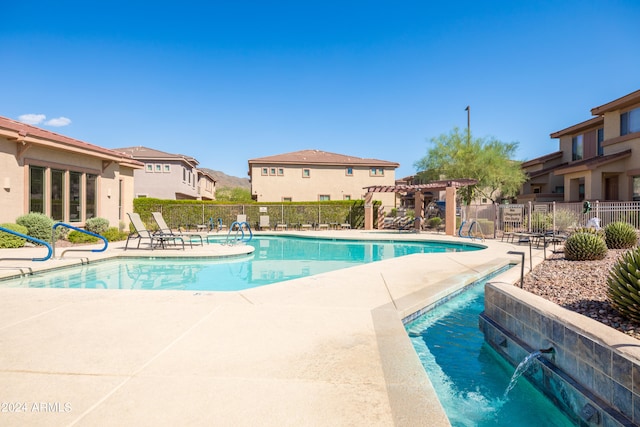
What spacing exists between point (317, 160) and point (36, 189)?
23.0 m

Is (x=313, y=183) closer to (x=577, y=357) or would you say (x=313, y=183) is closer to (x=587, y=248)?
(x=587, y=248)

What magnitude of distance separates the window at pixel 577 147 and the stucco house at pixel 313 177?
14040mm

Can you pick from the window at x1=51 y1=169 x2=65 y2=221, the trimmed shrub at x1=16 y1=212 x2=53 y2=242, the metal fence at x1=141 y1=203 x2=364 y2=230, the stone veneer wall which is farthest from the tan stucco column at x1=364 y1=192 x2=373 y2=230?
the stone veneer wall

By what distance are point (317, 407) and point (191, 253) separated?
31.6 ft

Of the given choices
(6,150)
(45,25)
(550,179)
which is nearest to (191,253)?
(6,150)

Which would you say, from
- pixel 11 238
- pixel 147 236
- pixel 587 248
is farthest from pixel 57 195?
pixel 587 248

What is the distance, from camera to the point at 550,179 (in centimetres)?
2778

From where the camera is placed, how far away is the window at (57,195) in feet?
46.7

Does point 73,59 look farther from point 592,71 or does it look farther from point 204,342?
point 592,71

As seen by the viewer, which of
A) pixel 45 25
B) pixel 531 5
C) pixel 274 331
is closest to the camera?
pixel 274 331

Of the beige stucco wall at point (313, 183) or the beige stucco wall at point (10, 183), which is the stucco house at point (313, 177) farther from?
the beige stucco wall at point (10, 183)

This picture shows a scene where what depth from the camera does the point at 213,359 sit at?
308 centimetres

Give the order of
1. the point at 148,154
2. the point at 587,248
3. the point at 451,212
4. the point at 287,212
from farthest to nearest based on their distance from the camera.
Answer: the point at 148,154 → the point at 287,212 → the point at 451,212 → the point at 587,248

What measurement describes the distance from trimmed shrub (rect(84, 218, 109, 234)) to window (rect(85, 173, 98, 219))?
2.68 ft
